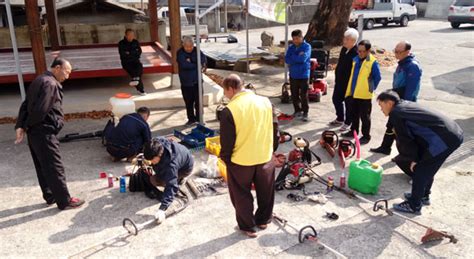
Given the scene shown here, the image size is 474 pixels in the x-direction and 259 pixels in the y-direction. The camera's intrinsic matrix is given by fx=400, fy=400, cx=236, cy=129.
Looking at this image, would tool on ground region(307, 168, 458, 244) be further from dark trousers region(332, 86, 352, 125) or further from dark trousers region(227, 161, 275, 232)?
dark trousers region(332, 86, 352, 125)

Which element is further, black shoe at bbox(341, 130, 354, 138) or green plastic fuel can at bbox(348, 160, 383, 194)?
black shoe at bbox(341, 130, 354, 138)

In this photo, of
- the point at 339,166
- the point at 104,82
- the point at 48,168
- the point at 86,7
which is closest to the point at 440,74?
the point at 339,166

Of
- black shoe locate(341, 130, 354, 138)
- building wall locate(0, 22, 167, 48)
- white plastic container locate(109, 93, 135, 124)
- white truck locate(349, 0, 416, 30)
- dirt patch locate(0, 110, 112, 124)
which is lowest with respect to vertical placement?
black shoe locate(341, 130, 354, 138)

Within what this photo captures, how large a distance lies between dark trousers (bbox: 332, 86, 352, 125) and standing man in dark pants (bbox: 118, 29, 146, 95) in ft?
14.9

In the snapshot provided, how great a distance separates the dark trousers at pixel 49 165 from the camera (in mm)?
4586

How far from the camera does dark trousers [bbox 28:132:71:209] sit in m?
4.59

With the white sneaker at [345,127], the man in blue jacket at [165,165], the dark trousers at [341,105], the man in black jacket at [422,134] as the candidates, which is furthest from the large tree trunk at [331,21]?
the man in blue jacket at [165,165]

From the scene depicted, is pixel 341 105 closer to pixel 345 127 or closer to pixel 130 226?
pixel 345 127

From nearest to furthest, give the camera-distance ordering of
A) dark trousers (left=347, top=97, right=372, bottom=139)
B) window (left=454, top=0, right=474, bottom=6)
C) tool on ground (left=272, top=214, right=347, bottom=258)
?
tool on ground (left=272, top=214, right=347, bottom=258)
dark trousers (left=347, top=97, right=372, bottom=139)
window (left=454, top=0, right=474, bottom=6)

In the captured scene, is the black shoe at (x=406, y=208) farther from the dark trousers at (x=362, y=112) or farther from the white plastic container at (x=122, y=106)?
the white plastic container at (x=122, y=106)

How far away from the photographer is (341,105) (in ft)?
25.4

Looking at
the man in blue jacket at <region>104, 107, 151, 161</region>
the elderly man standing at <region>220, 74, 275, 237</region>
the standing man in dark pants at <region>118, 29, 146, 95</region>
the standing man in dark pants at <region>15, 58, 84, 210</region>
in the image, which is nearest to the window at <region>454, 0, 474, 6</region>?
the standing man in dark pants at <region>118, 29, 146, 95</region>

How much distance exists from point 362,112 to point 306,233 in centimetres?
318

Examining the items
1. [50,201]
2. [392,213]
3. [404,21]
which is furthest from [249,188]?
[404,21]
